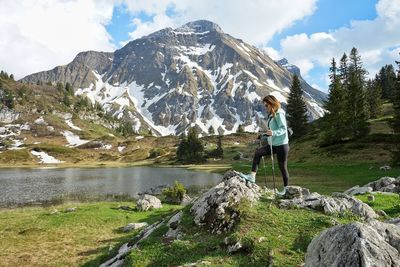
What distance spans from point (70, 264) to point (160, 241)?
23.6 feet

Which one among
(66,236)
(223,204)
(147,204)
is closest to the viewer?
(223,204)

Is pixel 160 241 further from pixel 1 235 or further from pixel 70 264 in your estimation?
pixel 1 235

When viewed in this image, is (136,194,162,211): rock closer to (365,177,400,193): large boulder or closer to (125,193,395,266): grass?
(365,177,400,193): large boulder

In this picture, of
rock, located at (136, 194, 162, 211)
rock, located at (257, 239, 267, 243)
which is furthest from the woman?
rock, located at (136, 194, 162, 211)

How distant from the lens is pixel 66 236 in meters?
26.4

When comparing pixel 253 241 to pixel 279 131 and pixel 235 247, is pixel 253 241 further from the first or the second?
pixel 279 131

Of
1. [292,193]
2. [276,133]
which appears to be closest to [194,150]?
[292,193]

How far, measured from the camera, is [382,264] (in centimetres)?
780

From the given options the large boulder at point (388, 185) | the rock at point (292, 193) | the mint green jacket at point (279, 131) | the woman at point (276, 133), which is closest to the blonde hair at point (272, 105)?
the woman at point (276, 133)

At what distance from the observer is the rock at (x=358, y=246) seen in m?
7.88

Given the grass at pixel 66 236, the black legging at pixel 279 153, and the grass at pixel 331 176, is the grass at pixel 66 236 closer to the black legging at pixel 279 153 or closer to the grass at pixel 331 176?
the black legging at pixel 279 153

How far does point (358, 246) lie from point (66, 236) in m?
22.8

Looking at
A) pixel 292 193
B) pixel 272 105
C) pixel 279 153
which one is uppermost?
pixel 272 105

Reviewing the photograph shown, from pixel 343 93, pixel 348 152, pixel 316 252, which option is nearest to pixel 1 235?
pixel 316 252
